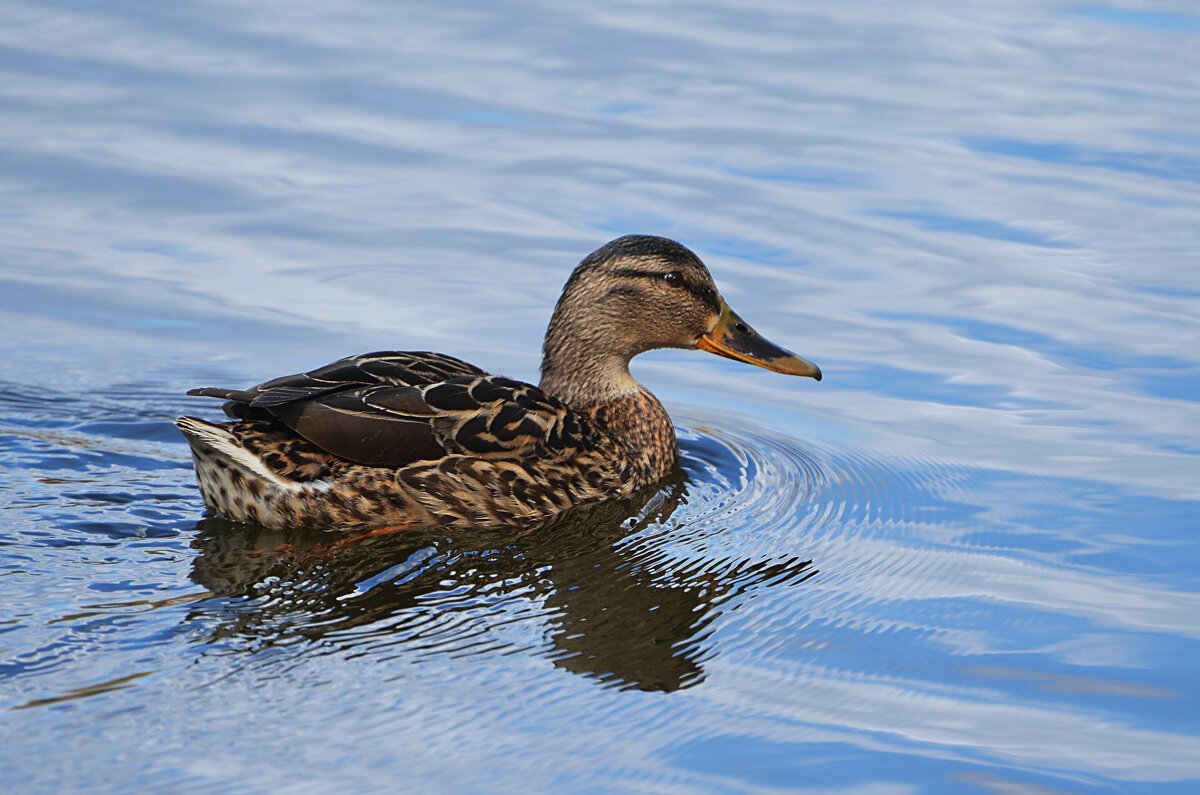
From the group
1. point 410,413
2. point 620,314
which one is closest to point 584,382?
point 620,314

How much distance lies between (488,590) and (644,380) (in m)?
3.63

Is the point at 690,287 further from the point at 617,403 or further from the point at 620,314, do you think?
the point at 617,403

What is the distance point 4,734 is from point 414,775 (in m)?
1.26

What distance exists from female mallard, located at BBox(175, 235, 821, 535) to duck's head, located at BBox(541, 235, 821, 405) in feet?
1.05

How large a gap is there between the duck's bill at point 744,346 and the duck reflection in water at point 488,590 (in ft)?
4.65

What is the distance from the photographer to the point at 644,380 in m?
10.0

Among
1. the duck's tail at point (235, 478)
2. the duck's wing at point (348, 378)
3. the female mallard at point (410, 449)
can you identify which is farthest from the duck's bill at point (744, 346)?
the duck's tail at point (235, 478)

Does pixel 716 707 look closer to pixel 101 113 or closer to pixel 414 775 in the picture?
pixel 414 775

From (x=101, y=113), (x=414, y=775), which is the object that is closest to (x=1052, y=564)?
(x=414, y=775)

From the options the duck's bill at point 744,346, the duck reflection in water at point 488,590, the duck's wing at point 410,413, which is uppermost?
the duck's bill at point 744,346

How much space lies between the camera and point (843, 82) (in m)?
13.8

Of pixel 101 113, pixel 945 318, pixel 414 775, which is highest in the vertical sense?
pixel 101 113

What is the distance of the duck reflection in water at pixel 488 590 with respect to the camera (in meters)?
5.96

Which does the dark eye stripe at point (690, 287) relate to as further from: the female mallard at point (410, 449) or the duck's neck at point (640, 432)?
the female mallard at point (410, 449)
